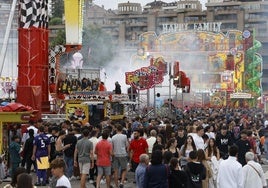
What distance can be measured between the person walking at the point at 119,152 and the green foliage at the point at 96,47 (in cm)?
5892

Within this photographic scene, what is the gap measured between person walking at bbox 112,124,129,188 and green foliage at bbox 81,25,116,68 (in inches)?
2320

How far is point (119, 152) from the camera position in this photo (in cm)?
1658

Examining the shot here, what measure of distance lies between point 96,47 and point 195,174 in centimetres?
6696

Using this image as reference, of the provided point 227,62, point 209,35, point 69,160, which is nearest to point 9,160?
point 69,160

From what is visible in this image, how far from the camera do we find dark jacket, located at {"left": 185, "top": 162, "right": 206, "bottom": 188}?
11555 millimetres

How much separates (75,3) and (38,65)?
4786 millimetres

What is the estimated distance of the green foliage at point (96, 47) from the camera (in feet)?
254

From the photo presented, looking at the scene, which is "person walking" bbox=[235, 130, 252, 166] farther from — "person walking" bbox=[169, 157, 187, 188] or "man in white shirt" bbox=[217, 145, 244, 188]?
"person walking" bbox=[169, 157, 187, 188]

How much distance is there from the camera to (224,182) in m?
12.0

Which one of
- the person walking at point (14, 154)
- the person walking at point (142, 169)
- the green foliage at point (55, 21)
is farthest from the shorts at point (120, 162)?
the green foliage at point (55, 21)

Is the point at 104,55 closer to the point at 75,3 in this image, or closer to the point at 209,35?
the point at 209,35

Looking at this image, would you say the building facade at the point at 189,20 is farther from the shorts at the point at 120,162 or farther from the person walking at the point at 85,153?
the person walking at the point at 85,153

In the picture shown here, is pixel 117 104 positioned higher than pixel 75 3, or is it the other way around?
pixel 75 3

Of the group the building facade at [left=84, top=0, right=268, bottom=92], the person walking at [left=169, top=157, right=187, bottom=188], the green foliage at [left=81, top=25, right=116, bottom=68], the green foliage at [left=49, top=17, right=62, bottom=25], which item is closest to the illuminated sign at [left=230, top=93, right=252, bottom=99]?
the green foliage at [left=81, top=25, right=116, bottom=68]
